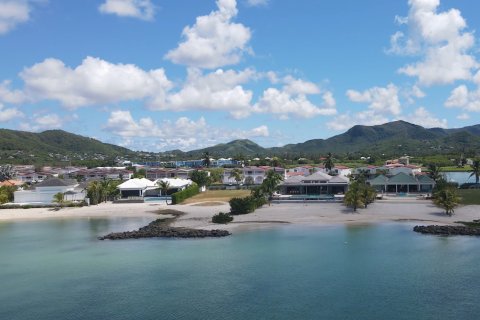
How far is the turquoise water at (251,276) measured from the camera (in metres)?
27.8

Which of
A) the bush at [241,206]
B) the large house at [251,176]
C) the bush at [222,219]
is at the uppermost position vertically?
the large house at [251,176]

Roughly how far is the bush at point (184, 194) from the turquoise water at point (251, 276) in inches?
1018

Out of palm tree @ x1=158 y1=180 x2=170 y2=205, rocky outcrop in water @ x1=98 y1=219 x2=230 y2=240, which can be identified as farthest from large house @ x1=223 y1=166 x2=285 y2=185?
rocky outcrop in water @ x1=98 y1=219 x2=230 y2=240

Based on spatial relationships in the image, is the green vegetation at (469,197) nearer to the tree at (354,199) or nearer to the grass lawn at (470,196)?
the grass lawn at (470,196)

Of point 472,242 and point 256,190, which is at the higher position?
point 256,190

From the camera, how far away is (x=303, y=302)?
2864 centimetres

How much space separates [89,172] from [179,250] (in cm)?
9923

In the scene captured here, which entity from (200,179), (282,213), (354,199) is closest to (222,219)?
(282,213)

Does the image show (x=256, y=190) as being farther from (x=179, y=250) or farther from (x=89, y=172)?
(x=89, y=172)

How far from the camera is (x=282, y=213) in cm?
6203

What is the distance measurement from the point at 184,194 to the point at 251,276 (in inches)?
1801

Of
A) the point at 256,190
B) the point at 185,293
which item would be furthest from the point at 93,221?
the point at 185,293

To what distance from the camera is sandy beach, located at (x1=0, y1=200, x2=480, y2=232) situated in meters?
55.8

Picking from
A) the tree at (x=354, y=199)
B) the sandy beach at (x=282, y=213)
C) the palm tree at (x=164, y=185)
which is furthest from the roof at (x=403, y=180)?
the palm tree at (x=164, y=185)
